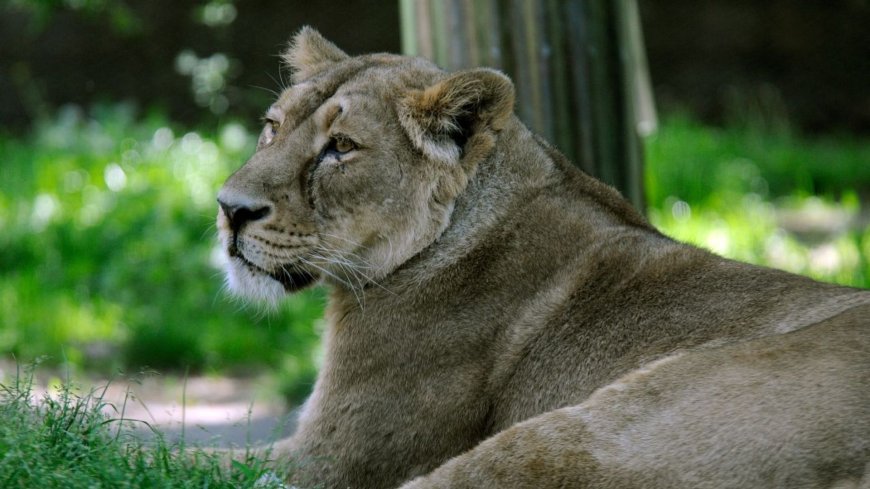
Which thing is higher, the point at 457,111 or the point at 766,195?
the point at 457,111

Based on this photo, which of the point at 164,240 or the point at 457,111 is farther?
the point at 164,240

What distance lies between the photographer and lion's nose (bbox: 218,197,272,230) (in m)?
3.82

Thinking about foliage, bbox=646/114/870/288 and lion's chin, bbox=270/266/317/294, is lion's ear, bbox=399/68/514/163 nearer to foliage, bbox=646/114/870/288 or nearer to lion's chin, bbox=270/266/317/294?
lion's chin, bbox=270/266/317/294

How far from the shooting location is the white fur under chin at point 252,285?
3975 mm

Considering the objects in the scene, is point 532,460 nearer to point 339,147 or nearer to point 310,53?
point 339,147

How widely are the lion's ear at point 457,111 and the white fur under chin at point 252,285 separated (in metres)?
0.68

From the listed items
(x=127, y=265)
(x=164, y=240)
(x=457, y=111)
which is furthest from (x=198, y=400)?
(x=457, y=111)

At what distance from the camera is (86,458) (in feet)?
10.7

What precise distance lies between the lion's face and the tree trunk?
1.14 meters

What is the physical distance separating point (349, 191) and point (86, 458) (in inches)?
48.0

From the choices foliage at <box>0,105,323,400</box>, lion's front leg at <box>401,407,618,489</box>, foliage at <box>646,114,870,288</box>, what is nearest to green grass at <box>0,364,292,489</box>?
lion's front leg at <box>401,407,618,489</box>

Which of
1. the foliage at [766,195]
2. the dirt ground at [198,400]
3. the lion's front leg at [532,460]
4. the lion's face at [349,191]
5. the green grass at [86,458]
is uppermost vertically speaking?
the lion's face at [349,191]

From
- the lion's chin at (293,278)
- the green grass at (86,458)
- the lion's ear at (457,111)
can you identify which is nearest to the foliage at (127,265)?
the lion's chin at (293,278)

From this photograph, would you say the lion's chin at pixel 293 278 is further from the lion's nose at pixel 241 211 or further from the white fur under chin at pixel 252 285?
the lion's nose at pixel 241 211
